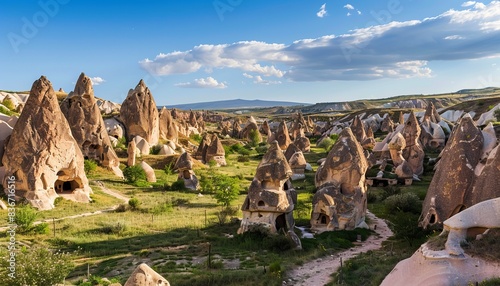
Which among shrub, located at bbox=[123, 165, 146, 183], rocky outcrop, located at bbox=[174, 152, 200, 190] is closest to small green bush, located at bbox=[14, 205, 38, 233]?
shrub, located at bbox=[123, 165, 146, 183]

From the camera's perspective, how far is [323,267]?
60.8 feet

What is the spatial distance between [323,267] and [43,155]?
20538 millimetres

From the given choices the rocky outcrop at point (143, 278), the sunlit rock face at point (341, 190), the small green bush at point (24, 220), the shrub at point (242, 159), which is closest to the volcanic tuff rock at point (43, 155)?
the small green bush at point (24, 220)

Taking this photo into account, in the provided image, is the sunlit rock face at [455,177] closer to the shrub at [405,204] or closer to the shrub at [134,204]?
the shrub at [405,204]

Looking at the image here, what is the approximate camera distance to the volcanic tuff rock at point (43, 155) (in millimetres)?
28266

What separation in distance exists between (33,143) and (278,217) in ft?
57.3

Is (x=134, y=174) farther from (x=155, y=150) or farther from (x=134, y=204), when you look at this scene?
(x=155, y=150)

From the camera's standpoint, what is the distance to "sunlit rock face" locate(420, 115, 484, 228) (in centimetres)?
2164

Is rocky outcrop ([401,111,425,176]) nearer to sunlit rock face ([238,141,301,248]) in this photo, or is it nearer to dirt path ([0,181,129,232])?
sunlit rock face ([238,141,301,248])

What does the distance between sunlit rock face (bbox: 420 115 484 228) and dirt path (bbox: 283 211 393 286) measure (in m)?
2.75

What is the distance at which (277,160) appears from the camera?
23484 mm

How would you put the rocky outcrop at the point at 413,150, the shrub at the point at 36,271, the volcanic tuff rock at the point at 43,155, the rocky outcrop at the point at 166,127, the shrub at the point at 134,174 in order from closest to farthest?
the shrub at the point at 36,271
the volcanic tuff rock at the point at 43,155
the shrub at the point at 134,174
the rocky outcrop at the point at 413,150
the rocky outcrop at the point at 166,127

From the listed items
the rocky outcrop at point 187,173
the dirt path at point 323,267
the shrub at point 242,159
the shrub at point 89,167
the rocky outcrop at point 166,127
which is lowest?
the dirt path at point 323,267

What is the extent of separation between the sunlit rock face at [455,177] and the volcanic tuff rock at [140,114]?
42721mm
